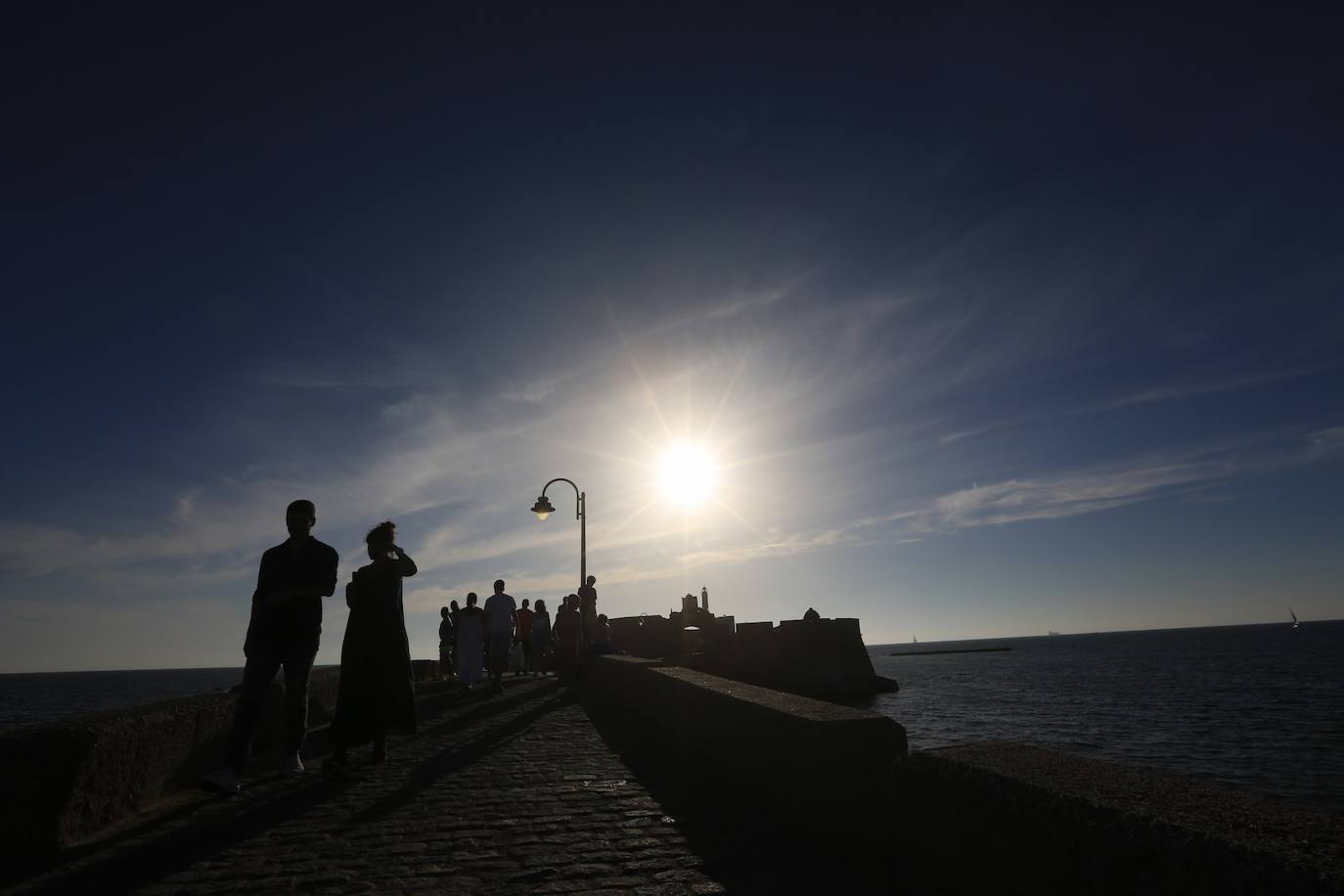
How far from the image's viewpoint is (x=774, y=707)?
4.33m

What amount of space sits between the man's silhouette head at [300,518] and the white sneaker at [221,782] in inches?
64.1

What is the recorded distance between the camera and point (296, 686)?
558 cm

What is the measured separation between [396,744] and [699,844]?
5.09 meters

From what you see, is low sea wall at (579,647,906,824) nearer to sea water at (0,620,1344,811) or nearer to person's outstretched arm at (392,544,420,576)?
person's outstretched arm at (392,544,420,576)

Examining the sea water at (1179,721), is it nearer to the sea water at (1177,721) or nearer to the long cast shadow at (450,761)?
the sea water at (1177,721)

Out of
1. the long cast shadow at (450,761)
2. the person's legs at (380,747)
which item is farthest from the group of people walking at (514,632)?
the person's legs at (380,747)

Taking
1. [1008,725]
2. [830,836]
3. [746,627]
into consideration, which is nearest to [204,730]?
[830,836]

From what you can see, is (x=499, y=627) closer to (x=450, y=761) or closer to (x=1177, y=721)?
(x=450, y=761)

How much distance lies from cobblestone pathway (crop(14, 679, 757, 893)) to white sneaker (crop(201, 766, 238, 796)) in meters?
0.09

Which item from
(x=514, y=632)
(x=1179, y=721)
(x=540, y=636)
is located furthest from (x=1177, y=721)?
(x=514, y=632)

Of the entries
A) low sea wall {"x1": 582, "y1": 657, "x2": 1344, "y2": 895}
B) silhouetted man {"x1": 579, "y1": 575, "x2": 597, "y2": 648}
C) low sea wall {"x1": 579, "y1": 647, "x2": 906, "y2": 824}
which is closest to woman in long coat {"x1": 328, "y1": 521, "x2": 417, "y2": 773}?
low sea wall {"x1": 579, "y1": 647, "x2": 906, "y2": 824}

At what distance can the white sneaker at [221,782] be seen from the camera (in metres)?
4.90

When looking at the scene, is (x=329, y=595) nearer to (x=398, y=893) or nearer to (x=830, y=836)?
(x=398, y=893)

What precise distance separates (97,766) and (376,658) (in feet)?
7.61
